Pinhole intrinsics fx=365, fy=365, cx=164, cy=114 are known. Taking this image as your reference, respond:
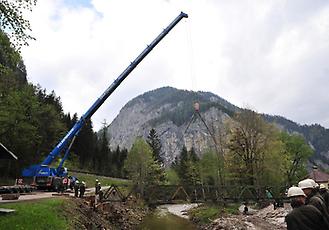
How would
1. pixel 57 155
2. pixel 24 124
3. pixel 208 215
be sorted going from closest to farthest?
pixel 57 155
pixel 208 215
pixel 24 124

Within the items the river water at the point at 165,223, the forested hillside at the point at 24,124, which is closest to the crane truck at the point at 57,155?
the forested hillside at the point at 24,124

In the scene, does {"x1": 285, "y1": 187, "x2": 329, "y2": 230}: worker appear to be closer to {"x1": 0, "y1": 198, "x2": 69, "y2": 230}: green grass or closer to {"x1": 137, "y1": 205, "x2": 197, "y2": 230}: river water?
{"x1": 0, "y1": 198, "x2": 69, "y2": 230}: green grass

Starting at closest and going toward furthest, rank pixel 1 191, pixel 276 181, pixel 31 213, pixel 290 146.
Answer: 1. pixel 31 213
2. pixel 1 191
3. pixel 276 181
4. pixel 290 146

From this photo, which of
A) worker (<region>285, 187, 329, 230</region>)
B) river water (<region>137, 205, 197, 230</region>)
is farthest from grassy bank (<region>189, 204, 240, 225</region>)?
worker (<region>285, 187, 329, 230</region>)

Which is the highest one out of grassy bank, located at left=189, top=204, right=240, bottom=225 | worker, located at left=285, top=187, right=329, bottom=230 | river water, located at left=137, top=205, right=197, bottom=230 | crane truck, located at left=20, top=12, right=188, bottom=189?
crane truck, located at left=20, top=12, right=188, bottom=189

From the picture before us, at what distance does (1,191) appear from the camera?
94.2 ft

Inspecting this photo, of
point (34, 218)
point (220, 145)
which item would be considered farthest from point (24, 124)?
point (34, 218)

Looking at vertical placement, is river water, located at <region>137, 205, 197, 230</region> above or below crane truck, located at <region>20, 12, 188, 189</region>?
below

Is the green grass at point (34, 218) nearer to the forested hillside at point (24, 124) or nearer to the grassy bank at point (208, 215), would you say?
the forested hillside at point (24, 124)

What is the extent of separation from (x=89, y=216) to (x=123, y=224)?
19.1ft

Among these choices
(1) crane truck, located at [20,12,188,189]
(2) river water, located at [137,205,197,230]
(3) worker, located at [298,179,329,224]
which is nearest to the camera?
(3) worker, located at [298,179,329,224]

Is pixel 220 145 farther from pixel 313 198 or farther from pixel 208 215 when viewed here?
pixel 313 198

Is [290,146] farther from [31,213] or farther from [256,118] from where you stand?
[31,213]

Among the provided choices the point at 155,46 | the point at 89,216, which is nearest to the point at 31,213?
the point at 89,216
